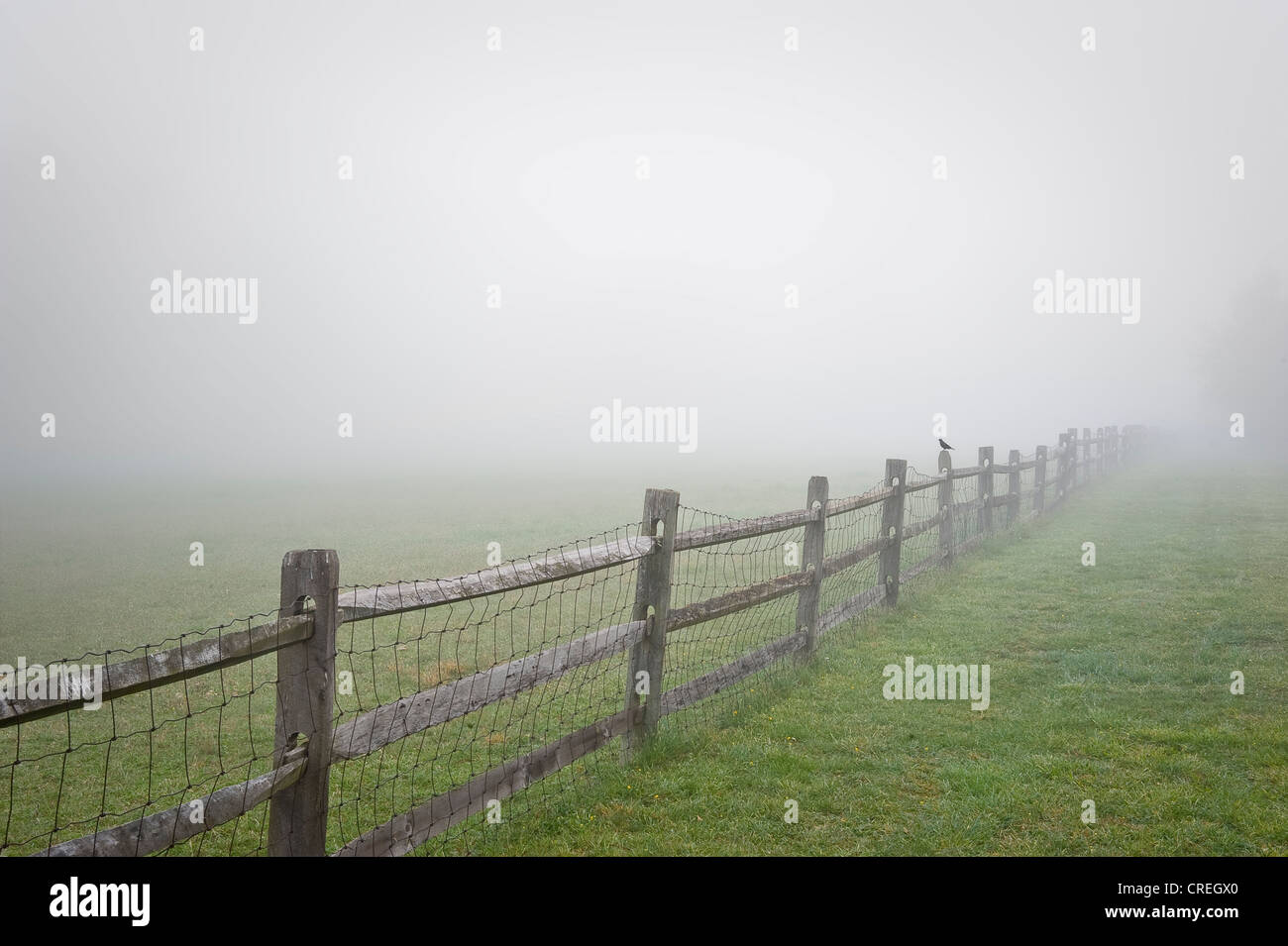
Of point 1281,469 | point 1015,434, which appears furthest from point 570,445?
point 1281,469

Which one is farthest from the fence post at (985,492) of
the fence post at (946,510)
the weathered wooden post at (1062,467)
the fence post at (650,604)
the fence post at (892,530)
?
the fence post at (650,604)

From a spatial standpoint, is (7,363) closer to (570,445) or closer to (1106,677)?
(570,445)

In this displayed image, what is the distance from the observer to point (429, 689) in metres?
4.39

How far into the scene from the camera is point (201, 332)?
12675cm

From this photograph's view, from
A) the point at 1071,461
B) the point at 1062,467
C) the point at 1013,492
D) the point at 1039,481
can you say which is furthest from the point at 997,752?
the point at 1071,461

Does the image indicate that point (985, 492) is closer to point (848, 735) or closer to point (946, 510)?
point (946, 510)

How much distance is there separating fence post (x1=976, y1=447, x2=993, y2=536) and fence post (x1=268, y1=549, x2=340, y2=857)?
1507cm

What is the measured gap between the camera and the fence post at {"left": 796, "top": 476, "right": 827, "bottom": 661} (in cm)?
846

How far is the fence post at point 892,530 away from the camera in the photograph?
35.3ft

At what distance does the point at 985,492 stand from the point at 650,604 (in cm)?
1260

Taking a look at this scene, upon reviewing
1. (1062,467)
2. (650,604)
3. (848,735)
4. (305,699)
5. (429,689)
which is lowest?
(848,735)

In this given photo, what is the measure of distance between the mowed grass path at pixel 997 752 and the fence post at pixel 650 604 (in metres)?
0.39

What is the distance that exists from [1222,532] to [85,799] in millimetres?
20255

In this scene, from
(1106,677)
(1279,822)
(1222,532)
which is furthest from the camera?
(1222,532)
